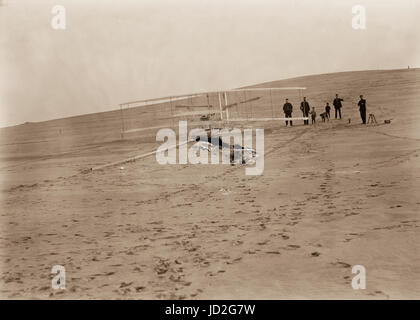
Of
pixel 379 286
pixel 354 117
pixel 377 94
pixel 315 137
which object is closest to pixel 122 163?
pixel 315 137

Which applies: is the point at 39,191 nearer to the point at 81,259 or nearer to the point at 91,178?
the point at 91,178

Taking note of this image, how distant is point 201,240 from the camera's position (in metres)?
6.62

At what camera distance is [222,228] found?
7234 mm

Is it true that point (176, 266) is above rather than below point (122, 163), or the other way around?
below

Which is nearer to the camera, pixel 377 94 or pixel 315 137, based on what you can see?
pixel 315 137

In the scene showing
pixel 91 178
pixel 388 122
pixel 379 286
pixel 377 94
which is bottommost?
pixel 379 286

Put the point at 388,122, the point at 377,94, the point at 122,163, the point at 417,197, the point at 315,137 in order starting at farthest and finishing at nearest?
the point at 377,94 < the point at 388,122 < the point at 315,137 < the point at 122,163 < the point at 417,197

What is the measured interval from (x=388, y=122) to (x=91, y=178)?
14597 millimetres

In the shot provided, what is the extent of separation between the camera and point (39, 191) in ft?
38.9

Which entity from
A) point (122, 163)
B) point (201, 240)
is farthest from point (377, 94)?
point (201, 240)

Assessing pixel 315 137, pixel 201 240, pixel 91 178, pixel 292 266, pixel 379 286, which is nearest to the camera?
pixel 379 286

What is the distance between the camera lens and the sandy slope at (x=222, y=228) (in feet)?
16.3

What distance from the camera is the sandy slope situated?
498 centimetres

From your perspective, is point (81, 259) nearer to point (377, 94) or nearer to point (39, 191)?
point (39, 191)
